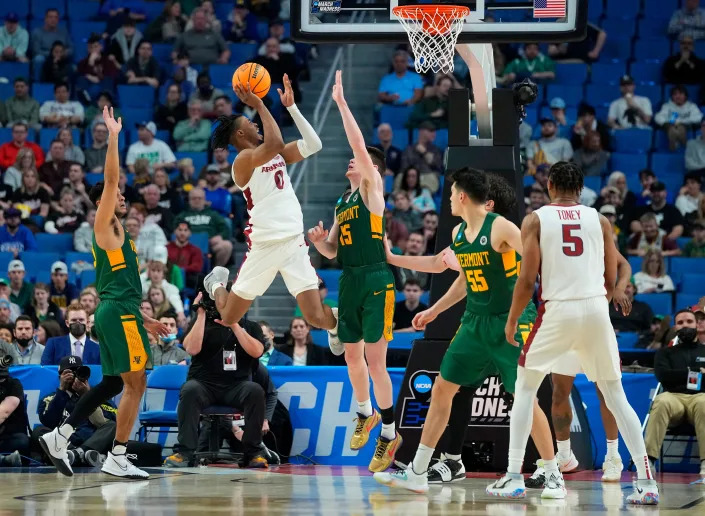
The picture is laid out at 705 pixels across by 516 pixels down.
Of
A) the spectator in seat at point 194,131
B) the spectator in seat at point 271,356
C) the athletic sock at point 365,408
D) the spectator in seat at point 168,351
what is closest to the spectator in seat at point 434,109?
the spectator in seat at point 194,131

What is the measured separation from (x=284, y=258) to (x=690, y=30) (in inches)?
500

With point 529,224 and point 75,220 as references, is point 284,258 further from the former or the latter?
point 75,220

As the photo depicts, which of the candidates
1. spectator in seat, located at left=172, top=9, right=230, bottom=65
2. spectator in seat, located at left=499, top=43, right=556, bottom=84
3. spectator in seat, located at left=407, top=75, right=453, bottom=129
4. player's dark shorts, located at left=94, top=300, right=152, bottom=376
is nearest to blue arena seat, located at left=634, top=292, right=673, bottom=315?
spectator in seat, located at left=407, top=75, right=453, bottom=129

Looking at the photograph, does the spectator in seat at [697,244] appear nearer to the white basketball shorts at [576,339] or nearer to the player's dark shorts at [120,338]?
the white basketball shorts at [576,339]

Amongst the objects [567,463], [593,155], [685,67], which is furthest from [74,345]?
[685,67]

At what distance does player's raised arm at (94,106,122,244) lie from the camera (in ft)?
31.4

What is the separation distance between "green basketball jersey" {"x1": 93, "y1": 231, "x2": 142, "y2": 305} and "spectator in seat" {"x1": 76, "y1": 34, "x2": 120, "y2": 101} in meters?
10.4

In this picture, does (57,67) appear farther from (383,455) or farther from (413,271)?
(383,455)

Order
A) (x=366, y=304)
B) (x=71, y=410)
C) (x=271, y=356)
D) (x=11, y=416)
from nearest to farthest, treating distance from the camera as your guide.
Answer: (x=366, y=304)
(x=71, y=410)
(x=11, y=416)
(x=271, y=356)

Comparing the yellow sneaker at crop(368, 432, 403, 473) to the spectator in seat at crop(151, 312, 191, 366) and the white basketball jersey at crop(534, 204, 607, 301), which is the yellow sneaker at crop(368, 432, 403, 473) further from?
the spectator in seat at crop(151, 312, 191, 366)

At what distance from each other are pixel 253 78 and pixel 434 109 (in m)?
9.70

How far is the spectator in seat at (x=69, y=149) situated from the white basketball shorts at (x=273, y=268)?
957cm

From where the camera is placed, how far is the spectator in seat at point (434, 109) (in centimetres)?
1864

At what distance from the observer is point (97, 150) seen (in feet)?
61.3
